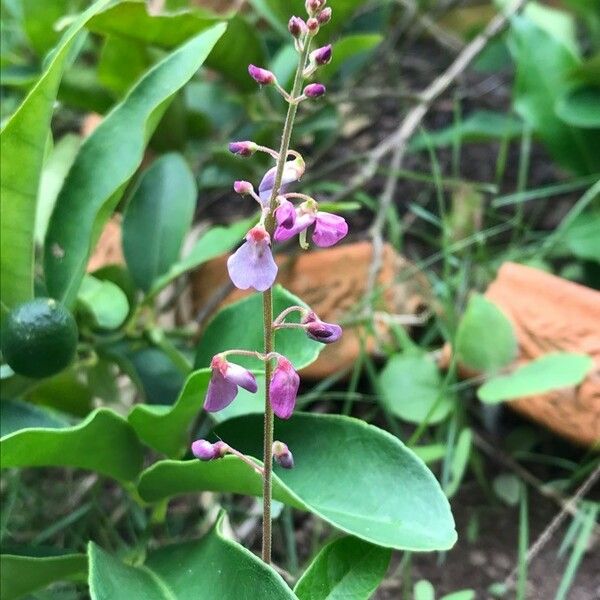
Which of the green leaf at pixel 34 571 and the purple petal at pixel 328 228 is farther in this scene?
the green leaf at pixel 34 571

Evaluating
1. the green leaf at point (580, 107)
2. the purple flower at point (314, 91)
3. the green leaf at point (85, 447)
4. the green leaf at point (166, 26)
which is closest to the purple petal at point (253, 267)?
the purple flower at point (314, 91)

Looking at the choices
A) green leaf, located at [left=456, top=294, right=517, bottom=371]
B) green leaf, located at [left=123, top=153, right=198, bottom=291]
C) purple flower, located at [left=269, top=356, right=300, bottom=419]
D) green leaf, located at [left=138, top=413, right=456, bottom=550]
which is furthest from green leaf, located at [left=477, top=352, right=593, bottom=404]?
purple flower, located at [left=269, top=356, right=300, bottom=419]

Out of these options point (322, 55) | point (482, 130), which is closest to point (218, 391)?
point (322, 55)

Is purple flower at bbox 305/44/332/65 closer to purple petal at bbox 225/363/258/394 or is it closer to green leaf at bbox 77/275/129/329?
purple petal at bbox 225/363/258/394

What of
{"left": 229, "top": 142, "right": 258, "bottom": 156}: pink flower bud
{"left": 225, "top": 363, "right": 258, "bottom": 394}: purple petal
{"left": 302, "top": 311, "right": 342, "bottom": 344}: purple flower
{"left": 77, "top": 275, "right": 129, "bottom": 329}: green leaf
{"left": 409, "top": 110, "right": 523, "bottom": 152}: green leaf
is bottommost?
{"left": 77, "top": 275, "right": 129, "bottom": 329}: green leaf

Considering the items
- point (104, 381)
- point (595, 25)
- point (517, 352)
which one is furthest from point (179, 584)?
point (595, 25)

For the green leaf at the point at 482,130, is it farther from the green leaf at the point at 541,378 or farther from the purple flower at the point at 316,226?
the purple flower at the point at 316,226
